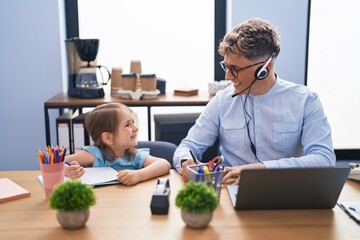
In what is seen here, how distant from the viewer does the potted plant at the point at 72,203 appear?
1.06m

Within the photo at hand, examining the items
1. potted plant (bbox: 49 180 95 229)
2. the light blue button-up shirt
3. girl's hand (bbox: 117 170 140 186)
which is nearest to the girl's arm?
girl's hand (bbox: 117 170 140 186)

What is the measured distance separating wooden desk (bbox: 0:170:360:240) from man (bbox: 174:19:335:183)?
445mm

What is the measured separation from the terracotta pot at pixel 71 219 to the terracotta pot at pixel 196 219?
0.84ft

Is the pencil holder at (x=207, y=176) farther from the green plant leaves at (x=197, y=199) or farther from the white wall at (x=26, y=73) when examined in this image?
the white wall at (x=26, y=73)

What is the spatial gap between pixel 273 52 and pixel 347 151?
1628 mm

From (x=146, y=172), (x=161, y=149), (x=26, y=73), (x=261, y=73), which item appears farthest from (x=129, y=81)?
(x=146, y=172)

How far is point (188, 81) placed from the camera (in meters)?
3.23

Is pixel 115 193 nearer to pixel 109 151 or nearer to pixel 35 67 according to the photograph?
pixel 109 151

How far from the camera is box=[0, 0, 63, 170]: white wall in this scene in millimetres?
2863

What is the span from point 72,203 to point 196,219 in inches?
12.2

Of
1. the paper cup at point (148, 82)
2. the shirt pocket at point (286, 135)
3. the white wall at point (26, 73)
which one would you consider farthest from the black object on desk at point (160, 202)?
the white wall at point (26, 73)

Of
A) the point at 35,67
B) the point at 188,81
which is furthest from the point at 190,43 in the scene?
the point at 35,67

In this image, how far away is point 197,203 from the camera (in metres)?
1.04

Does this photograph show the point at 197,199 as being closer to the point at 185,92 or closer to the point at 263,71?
the point at 263,71
